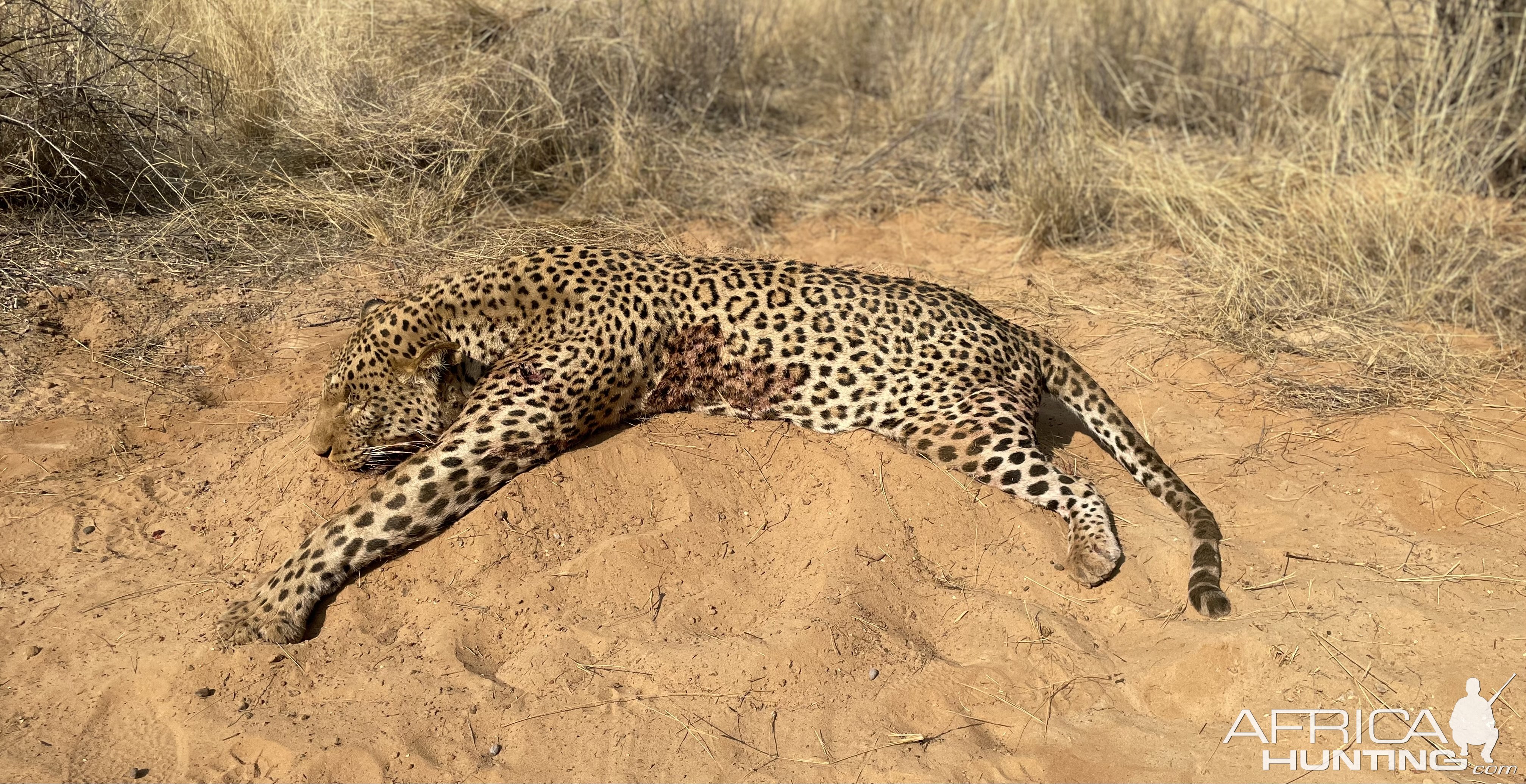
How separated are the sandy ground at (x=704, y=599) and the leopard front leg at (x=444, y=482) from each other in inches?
3.5

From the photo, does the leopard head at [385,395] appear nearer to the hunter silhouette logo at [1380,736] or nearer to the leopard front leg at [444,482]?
the leopard front leg at [444,482]

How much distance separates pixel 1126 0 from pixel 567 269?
7.99m

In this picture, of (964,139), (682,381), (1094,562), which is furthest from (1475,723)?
(964,139)

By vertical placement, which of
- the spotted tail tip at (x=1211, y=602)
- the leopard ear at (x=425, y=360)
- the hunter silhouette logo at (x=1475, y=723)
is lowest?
the hunter silhouette logo at (x=1475, y=723)

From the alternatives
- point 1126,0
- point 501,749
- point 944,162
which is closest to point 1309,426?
point 944,162

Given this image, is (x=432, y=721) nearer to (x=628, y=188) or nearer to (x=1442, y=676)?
(x=1442, y=676)

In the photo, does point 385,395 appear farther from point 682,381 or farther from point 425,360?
point 682,381

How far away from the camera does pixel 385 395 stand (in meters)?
5.63

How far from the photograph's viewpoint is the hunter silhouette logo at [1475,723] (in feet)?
14.9

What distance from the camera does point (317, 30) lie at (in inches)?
332

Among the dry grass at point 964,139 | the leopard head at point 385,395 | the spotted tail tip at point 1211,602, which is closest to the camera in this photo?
the spotted tail tip at point 1211,602

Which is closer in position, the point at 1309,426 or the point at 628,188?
the point at 1309,426

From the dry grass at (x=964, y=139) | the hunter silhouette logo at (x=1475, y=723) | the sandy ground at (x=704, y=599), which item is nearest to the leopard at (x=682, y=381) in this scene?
the sandy ground at (x=704, y=599)

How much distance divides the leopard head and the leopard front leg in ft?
0.66
